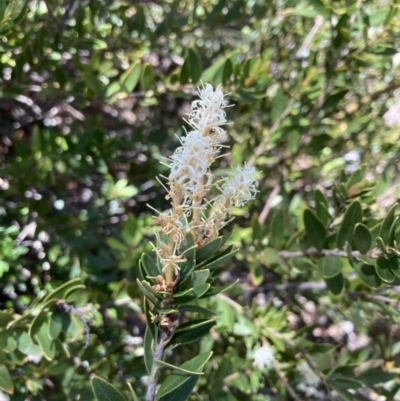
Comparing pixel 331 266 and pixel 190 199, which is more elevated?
pixel 190 199

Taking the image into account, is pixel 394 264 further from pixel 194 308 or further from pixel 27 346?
pixel 27 346

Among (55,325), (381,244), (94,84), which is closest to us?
(381,244)

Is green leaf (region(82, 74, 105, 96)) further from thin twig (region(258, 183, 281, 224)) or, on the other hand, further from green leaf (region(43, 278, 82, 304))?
thin twig (region(258, 183, 281, 224))

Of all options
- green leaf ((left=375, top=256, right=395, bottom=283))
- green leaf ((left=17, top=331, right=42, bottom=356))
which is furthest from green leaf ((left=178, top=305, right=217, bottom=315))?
green leaf ((left=17, top=331, right=42, bottom=356))

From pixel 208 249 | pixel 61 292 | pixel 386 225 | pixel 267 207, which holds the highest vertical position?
pixel 208 249

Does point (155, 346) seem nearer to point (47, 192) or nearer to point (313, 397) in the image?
point (47, 192)

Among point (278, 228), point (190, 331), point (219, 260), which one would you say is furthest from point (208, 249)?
point (278, 228)

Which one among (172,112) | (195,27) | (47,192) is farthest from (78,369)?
(172,112)

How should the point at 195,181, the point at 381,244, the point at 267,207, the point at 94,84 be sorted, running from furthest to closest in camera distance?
the point at 267,207
the point at 94,84
the point at 381,244
the point at 195,181
